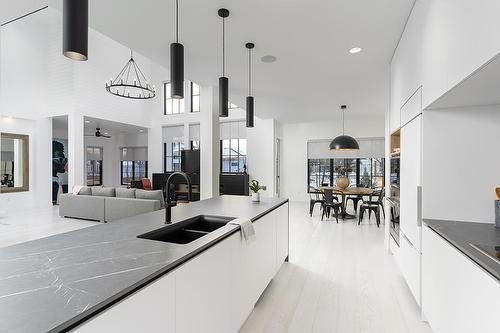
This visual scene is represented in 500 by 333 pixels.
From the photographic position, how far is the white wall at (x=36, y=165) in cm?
788

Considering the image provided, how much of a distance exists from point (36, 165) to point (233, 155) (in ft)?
21.1

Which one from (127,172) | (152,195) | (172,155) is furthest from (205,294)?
(127,172)

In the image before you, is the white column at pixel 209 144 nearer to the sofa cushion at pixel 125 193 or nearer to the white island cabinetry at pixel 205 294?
the sofa cushion at pixel 125 193

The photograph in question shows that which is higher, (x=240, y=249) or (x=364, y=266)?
(x=240, y=249)

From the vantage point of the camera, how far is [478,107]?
2.07m

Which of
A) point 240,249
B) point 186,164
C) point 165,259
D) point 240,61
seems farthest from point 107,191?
point 165,259

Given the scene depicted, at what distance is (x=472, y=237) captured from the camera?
1712 mm

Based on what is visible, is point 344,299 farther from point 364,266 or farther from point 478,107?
point 478,107

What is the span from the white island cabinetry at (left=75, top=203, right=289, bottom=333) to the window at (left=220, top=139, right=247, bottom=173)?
747cm

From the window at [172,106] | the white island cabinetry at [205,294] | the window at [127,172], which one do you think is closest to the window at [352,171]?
the window at [172,106]

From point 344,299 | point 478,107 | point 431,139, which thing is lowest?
point 344,299

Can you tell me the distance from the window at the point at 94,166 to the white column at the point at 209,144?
953 cm

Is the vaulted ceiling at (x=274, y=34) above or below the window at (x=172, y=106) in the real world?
below

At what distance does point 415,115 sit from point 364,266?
2.09 metres
